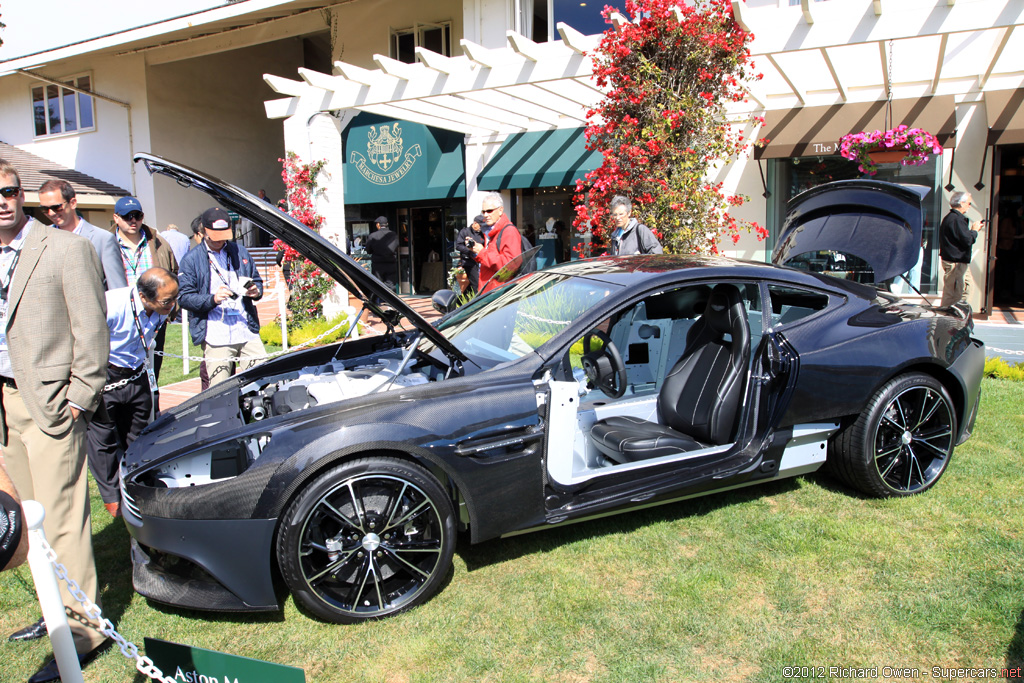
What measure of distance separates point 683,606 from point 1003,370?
559cm

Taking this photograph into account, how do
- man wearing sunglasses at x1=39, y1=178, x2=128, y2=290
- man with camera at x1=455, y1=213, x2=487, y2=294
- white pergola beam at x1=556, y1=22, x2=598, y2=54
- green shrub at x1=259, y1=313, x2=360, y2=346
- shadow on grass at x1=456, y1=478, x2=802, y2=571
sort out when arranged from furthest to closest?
green shrub at x1=259, y1=313, x2=360, y2=346
white pergola beam at x1=556, y1=22, x2=598, y2=54
man with camera at x1=455, y1=213, x2=487, y2=294
man wearing sunglasses at x1=39, y1=178, x2=128, y2=290
shadow on grass at x1=456, y1=478, x2=802, y2=571

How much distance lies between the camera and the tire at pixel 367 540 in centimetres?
277

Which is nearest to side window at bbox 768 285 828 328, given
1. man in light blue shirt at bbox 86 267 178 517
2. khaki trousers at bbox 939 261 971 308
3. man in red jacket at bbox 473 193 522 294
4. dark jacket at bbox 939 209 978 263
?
man in red jacket at bbox 473 193 522 294

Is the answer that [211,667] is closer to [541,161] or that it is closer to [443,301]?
→ [443,301]

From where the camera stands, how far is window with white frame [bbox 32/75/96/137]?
69.5 ft

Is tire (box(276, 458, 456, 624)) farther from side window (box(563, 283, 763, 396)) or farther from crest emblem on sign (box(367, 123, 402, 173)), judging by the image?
crest emblem on sign (box(367, 123, 402, 173))

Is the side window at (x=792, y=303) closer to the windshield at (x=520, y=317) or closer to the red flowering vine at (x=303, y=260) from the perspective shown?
the windshield at (x=520, y=317)

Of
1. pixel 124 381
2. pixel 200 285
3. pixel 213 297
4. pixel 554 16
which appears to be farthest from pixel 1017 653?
pixel 554 16

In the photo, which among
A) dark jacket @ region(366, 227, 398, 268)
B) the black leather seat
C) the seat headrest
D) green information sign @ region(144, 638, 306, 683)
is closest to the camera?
green information sign @ region(144, 638, 306, 683)

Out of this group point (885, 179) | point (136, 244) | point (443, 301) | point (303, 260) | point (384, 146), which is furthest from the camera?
point (384, 146)

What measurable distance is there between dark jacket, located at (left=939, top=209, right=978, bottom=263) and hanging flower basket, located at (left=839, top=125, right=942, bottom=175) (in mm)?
1056

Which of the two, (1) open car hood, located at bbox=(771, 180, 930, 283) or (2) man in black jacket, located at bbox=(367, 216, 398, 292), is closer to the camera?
(1) open car hood, located at bbox=(771, 180, 930, 283)

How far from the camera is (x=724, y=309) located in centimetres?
377

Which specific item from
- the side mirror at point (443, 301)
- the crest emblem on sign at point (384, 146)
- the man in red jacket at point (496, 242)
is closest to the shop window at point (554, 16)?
the crest emblem on sign at point (384, 146)
